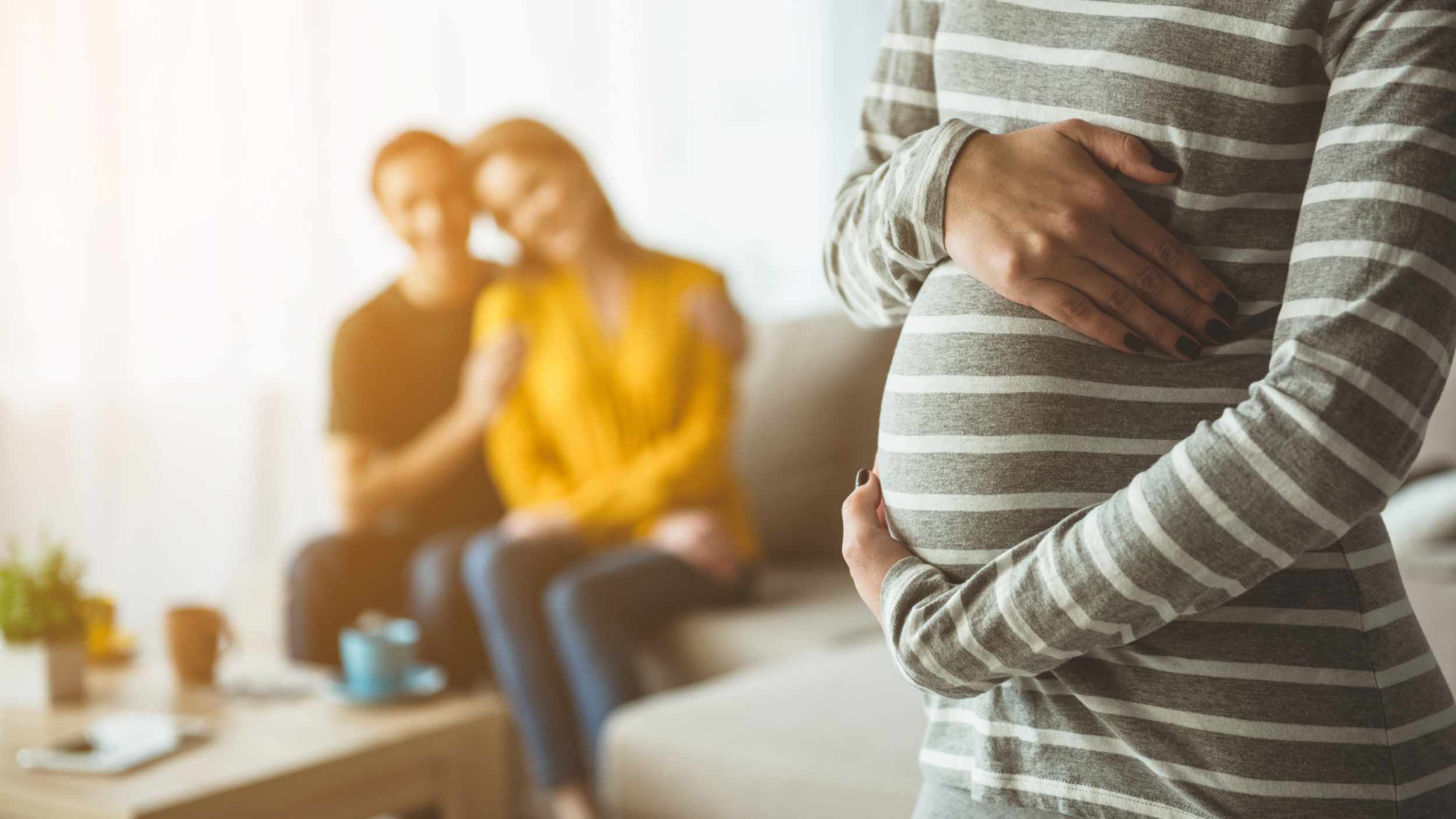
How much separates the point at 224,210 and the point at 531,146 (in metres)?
1.15

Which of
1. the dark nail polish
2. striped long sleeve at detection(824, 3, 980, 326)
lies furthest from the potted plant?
the dark nail polish

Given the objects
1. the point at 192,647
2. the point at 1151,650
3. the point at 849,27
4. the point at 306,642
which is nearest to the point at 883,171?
the point at 1151,650

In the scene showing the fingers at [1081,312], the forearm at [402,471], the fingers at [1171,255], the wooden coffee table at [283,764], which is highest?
the fingers at [1171,255]

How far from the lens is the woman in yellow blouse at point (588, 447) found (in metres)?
1.83

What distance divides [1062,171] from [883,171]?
13 cm

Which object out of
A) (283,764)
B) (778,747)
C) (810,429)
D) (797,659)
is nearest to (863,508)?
(778,747)

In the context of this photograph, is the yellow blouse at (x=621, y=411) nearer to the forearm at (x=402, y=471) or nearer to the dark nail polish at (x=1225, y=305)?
the forearm at (x=402, y=471)

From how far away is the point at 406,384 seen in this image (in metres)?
2.29

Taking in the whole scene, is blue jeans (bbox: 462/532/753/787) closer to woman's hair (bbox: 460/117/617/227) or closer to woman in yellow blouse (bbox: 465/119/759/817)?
woman in yellow blouse (bbox: 465/119/759/817)

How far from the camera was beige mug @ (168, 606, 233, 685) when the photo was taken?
169 centimetres

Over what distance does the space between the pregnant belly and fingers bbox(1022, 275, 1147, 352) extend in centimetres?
1

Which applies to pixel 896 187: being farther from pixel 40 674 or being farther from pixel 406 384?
pixel 406 384

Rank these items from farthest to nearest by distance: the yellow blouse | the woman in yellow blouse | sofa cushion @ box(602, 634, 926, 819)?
the yellow blouse → the woman in yellow blouse → sofa cushion @ box(602, 634, 926, 819)

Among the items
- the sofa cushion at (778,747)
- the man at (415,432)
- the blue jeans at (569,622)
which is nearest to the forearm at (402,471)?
the man at (415,432)
